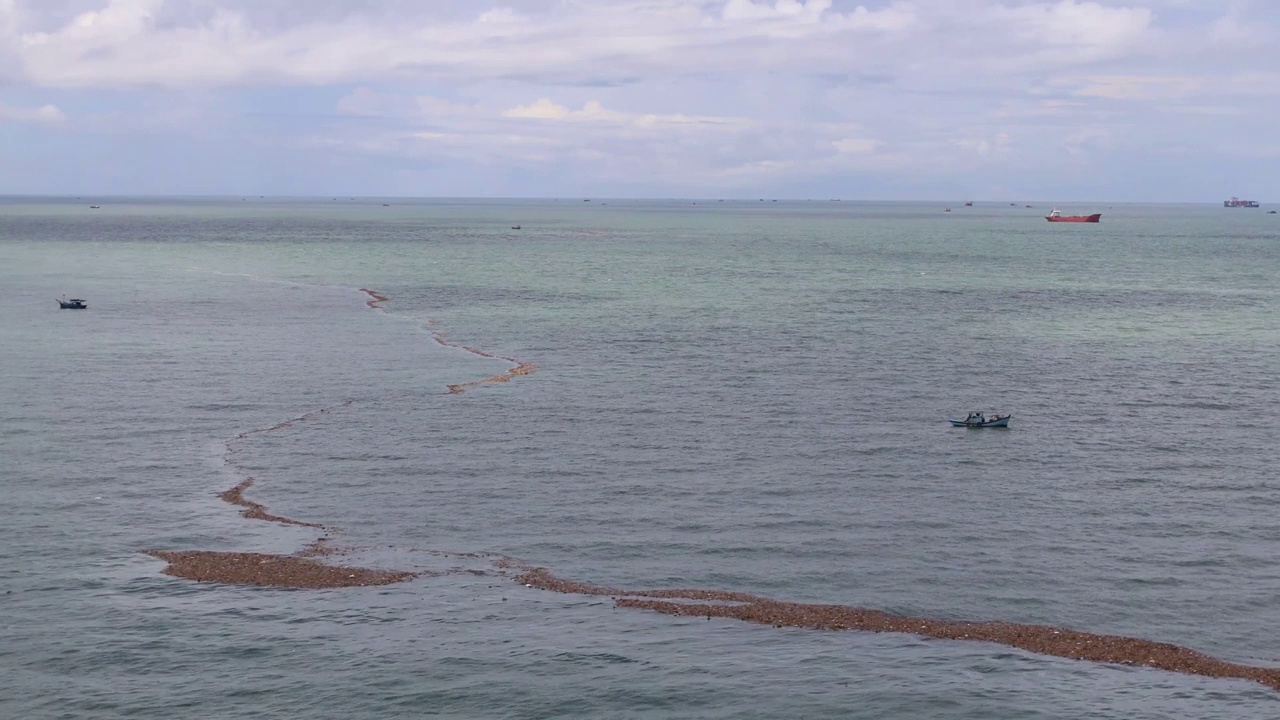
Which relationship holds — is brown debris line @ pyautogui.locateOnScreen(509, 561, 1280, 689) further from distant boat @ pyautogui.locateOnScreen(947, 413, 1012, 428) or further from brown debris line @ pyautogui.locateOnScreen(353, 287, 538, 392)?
brown debris line @ pyautogui.locateOnScreen(353, 287, 538, 392)

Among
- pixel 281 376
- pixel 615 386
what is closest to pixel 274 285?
pixel 281 376

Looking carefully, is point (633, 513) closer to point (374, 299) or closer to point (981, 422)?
point (981, 422)

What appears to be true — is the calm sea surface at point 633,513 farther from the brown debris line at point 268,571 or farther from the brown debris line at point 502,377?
the brown debris line at point 502,377

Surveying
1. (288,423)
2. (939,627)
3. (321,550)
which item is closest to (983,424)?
(939,627)

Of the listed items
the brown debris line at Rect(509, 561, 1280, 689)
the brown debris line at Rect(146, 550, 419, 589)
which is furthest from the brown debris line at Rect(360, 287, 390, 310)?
the brown debris line at Rect(509, 561, 1280, 689)

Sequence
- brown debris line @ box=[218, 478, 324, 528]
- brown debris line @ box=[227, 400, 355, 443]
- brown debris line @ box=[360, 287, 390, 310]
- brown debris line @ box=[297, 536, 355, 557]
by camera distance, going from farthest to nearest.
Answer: brown debris line @ box=[360, 287, 390, 310]
brown debris line @ box=[227, 400, 355, 443]
brown debris line @ box=[218, 478, 324, 528]
brown debris line @ box=[297, 536, 355, 557]

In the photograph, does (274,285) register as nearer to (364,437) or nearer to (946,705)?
(364,437)
